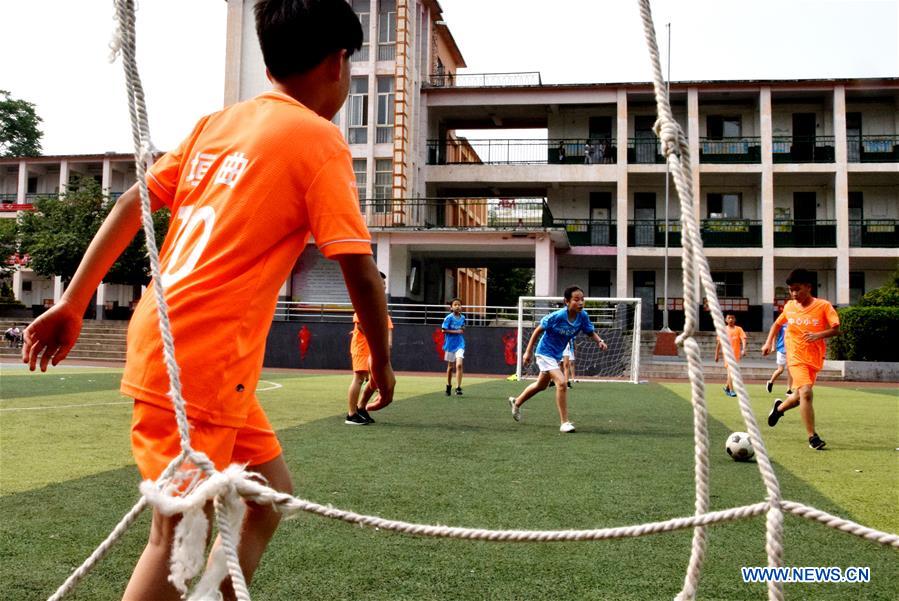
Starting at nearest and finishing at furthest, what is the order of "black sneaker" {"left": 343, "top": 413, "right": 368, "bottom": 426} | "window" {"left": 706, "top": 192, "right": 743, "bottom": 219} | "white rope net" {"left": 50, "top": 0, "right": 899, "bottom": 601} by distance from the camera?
"white rope net" {"left": 50, "top": 0, "right": 899, "bottom": 601}
"black sneaker" {"left": 343, "top": 413, "right": 368, "bottom": 426}
"window" {"left": 706, "top": 192, "right": 743, "bottom": 219}

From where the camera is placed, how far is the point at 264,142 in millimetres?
1775

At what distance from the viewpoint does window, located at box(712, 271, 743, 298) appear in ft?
100

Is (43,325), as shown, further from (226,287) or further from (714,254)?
(714,254)

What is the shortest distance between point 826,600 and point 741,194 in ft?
99.5

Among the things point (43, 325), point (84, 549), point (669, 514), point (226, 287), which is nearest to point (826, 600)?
point (669, 514)

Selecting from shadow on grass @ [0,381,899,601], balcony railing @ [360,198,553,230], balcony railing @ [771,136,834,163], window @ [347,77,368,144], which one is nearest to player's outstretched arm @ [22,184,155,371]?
shadow on grass @ [0,381,899,601]

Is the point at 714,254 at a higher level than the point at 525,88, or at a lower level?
lower

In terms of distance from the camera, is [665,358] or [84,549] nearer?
[84,549]

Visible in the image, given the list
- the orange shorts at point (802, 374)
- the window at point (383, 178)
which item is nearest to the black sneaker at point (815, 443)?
the orange shorts at point (802, 374)

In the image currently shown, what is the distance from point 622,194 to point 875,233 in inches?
383

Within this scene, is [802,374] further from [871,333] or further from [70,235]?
[70,235]

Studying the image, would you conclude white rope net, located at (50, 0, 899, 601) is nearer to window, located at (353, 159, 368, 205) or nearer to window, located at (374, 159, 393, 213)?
window, located at (374, 159, 393, 213)

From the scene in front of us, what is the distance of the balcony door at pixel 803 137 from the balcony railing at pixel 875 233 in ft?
10.2

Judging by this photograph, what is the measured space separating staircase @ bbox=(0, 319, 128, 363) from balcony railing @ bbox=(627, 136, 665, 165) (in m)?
20.3
